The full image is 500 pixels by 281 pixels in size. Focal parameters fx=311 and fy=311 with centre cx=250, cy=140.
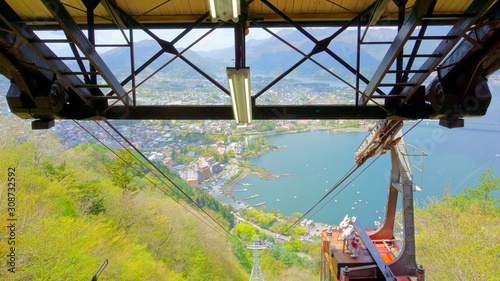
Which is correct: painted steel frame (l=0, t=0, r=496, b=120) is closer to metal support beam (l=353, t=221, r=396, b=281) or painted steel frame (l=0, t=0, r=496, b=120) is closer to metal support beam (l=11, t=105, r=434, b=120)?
metal support beam (l=11, t=105, r=434, b=120)

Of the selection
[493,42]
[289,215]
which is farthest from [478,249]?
[493,42]

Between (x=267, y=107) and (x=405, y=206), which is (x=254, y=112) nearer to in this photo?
(x=267, y=107)

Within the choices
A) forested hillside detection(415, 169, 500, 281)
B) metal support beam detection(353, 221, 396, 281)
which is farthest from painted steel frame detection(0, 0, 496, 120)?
forested hillside detection(415, 169, 500, 281)

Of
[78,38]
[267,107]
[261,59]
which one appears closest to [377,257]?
[267,107]

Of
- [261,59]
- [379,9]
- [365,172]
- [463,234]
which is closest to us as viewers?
[379,9]

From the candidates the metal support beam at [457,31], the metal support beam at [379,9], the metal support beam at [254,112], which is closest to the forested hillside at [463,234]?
the metal support beam at [254,112]
